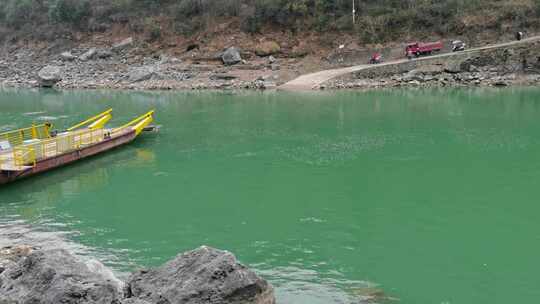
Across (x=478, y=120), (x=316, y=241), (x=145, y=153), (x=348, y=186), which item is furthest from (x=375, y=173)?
(x=478, y=120)

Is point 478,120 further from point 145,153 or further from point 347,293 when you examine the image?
point 347,293

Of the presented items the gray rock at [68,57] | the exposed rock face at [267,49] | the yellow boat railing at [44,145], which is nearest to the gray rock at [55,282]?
the yellow boat railing at [44,145]

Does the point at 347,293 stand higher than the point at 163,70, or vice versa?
the point at 163,70

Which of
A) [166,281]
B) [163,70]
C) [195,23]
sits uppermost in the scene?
[195,23]

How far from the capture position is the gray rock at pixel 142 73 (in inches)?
2263

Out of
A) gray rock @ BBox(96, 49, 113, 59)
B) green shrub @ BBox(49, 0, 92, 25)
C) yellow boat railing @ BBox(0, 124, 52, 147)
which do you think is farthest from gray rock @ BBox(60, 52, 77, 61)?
yellow boat railing @ BBox(0, 124, 52, 147)

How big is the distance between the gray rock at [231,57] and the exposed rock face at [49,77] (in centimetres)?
1845

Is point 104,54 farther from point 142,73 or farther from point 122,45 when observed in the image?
point 142,73

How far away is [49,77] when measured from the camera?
60.8 meters

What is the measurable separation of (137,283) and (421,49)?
45389mm

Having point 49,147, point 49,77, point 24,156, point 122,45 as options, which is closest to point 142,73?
point 122,45

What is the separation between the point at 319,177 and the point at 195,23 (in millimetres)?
45820

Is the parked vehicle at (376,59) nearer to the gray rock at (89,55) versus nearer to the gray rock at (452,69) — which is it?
the gray rock at (452,69)

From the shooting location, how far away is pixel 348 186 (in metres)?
20.0
